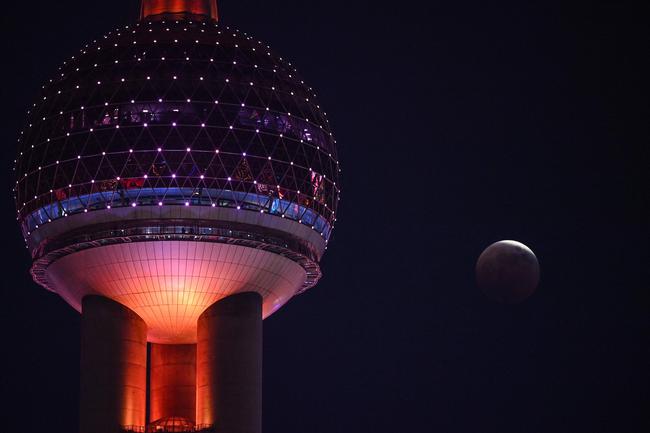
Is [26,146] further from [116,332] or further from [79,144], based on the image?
[116,332]

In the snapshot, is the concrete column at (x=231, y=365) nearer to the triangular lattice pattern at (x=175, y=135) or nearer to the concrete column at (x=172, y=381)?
the concrete column at (x=172, y=381)

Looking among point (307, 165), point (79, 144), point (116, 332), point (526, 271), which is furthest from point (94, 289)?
point (526, 271)

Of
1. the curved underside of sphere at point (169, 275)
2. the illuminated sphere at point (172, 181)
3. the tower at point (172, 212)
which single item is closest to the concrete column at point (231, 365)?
the tower at point (172, 212)

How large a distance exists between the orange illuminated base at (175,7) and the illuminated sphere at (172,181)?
270 inches

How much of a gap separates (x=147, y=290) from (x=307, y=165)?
13566mm

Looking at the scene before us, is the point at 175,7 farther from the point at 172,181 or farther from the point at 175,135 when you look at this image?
the point at 172,181

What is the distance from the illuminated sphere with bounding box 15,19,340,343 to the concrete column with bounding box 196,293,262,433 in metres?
1.17

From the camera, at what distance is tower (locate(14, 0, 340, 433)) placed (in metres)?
93.2

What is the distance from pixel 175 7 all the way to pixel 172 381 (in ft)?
89.9

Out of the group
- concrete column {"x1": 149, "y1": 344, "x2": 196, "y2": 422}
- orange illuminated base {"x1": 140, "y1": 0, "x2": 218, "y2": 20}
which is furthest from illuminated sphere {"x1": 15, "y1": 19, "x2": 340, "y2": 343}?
orange illuminated base {"x1": 140, "y1": 0, "x2": 218, "y2": 20}

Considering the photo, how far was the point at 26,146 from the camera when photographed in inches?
3888

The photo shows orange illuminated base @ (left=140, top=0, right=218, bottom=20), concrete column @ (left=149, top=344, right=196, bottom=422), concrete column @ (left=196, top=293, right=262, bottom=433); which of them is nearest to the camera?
concrete column @ (left=196, top=293, right=262, bottom=433)

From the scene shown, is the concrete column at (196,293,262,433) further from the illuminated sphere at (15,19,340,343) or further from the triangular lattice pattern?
the triangular lattice pattern

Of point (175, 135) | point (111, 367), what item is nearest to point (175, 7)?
point (175, 135)
